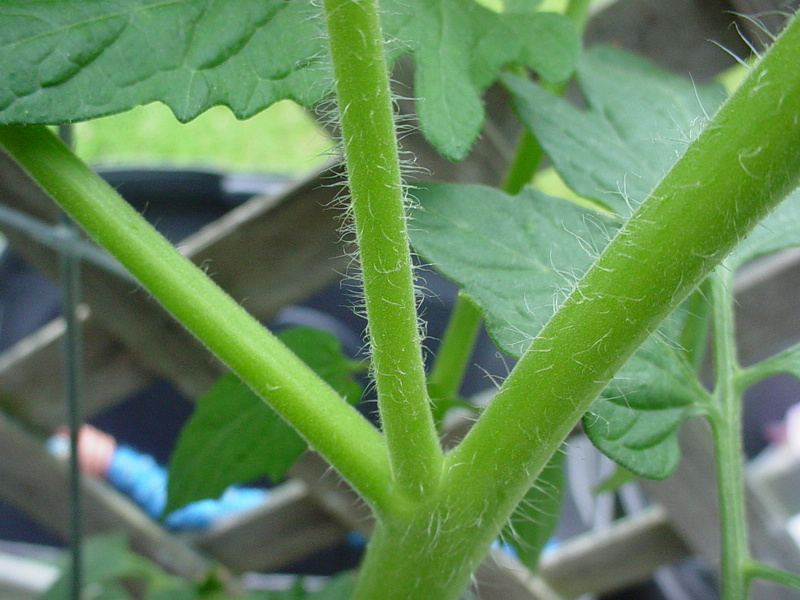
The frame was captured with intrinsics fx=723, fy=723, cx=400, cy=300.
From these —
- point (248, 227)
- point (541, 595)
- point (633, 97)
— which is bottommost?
point (541, 595)

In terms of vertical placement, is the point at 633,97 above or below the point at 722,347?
above

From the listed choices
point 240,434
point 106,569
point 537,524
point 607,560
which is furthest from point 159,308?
point 607,560

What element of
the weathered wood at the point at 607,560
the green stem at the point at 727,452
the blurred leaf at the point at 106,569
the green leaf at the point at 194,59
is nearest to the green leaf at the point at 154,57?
the green leaf at the point at 194,59

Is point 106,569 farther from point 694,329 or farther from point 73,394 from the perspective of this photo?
point 694,329

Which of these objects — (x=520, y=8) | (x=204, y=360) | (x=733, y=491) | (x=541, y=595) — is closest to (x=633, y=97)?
(x=520, y=8)

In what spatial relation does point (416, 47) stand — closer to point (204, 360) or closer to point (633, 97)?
point (633, 97)

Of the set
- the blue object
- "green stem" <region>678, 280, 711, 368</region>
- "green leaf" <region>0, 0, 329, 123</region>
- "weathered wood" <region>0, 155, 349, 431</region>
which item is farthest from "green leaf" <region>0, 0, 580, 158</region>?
the blue object

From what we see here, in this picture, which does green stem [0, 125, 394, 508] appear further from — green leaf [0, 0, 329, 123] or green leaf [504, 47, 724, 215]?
green leaf [504, 47, 724, 215]
